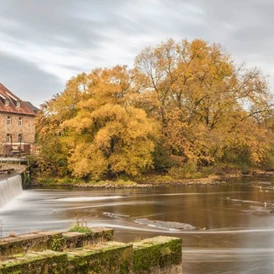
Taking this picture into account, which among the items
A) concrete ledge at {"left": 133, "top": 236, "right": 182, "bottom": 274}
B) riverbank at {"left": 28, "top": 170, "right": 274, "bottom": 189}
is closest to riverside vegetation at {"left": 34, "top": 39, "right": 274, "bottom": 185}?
riverbank at {"left": 28, "top": 170, "right": 274, "bottom": 189}

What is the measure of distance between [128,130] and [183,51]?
15858mm

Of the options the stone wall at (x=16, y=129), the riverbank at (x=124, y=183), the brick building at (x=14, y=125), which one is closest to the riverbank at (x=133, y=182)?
the riverbank at (x=124, y=183)

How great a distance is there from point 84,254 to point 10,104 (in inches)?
1966

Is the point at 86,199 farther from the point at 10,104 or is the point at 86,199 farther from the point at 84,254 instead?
the point at 10,104

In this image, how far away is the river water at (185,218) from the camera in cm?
1421

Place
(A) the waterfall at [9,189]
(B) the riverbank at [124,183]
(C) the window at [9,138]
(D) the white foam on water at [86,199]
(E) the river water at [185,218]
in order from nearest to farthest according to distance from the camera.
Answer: (E) the river water at [185,218] → (A) the waterfall at [9,189] → (D) the white foam on water at [86,199] → (B) the riverbank at [124,183] → (C) the window at [9,138]

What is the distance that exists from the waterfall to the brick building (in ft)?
57.8

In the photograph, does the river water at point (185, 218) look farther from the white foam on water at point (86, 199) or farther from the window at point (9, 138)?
the window at point (9, 138)

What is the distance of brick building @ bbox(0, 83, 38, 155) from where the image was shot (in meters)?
53.6

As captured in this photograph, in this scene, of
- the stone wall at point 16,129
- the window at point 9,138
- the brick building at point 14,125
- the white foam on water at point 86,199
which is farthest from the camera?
the window at point 9,138

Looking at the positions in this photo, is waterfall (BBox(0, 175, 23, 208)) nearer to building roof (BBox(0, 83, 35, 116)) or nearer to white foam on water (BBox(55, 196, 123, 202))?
white foam on water (BBox(55, 196, 123, 202))

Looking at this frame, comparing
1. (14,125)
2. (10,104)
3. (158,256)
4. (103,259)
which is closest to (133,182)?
(14,125)

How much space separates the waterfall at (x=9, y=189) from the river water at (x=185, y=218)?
1.79ft

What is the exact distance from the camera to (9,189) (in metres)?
31.0
